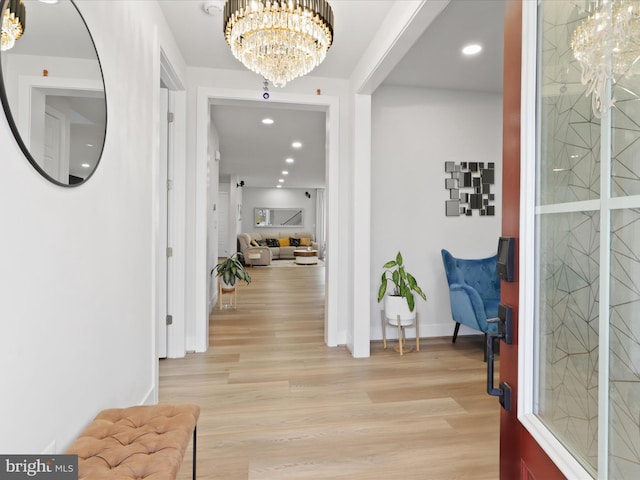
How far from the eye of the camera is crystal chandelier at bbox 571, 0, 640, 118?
0.65 metres

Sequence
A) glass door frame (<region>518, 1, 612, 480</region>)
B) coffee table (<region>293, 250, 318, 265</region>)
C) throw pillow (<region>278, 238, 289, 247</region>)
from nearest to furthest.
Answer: glass door frame (<region>518, 1, 612, 480</region>) < coffee table (<region>293, 250, 318, 265</region>) < throw pillow (<region>278, 238, 289, 247</region>)

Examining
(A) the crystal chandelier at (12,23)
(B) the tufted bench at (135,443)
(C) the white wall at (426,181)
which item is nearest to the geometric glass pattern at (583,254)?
(B) the tufted bench at (135,443)

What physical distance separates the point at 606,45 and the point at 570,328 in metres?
0.61

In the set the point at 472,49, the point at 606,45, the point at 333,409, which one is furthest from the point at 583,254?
the point at 472,49

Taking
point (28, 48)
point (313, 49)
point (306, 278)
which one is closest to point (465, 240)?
point (313, 49)

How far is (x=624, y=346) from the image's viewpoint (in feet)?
2.21

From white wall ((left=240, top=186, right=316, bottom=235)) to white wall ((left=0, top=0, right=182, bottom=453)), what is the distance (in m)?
11.0

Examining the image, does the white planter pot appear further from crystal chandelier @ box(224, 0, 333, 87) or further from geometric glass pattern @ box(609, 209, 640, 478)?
geometric glass pattern @ box(609, 209, 640, 478)

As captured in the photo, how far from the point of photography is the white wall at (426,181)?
142 inches

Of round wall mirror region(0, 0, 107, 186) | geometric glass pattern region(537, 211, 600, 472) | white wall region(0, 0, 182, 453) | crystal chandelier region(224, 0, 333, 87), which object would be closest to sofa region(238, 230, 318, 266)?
white wall region(0, 0, 182, 453)

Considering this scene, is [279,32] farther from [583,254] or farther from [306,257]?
Result: [306,257]

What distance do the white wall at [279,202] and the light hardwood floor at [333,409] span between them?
31.4ft

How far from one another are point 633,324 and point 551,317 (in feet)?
→ 0.71

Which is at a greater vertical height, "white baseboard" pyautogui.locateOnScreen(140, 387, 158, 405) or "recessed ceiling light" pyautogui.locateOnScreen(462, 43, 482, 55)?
"recessed ceiling light" pyautogui.locateOnScreen(462, 43, 482, 55)
